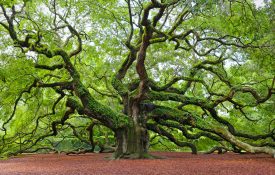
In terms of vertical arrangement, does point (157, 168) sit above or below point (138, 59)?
below

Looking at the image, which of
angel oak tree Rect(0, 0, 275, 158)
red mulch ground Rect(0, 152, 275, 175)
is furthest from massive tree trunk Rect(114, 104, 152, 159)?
red mulch ground Rect(0, 152, 275, 175)

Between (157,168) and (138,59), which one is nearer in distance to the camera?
(157,168)

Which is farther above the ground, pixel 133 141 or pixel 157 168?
pixel 133 141

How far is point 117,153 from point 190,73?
4.93 m

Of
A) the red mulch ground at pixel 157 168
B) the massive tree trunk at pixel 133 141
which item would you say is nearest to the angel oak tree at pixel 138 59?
the massive tree trunk at pixel 133 141

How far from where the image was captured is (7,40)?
1498cm

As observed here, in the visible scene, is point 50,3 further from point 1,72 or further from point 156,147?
point 156,147

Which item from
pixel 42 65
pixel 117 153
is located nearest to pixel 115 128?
pixel 117 153

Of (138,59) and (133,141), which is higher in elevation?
(138,59)

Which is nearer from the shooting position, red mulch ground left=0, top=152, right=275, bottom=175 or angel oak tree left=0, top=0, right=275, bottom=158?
red mulch ground left=0, top=152, right=275, bottom=175

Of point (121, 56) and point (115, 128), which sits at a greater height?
point (121, 56)

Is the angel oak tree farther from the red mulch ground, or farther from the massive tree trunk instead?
the red mulch ground

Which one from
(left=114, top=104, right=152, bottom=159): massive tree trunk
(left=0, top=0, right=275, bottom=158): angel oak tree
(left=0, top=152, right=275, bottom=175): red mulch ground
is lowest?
(left=0, top=152, right=275, bottom=175): red mulch ground

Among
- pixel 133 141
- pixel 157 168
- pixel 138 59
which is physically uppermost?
pixel 138 59
